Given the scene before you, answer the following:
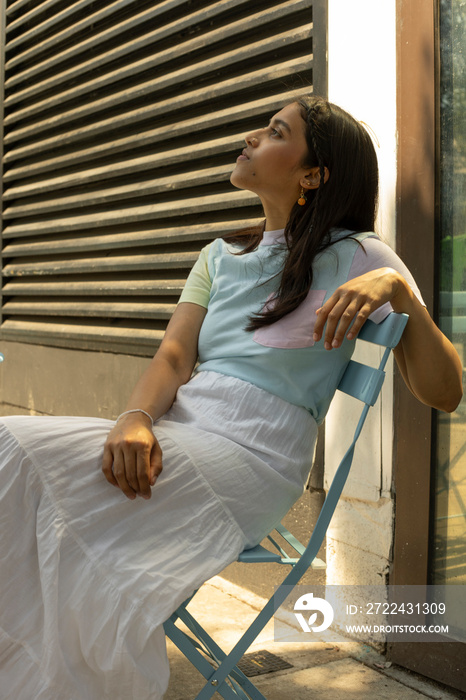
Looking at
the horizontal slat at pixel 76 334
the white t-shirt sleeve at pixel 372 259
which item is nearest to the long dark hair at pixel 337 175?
the white t-shirt sleeve at pixel 372 259

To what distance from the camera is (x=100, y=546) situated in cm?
165

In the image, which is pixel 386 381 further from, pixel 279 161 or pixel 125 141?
pixel 125 141

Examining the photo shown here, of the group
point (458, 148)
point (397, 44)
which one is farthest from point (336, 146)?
point (397, 44)

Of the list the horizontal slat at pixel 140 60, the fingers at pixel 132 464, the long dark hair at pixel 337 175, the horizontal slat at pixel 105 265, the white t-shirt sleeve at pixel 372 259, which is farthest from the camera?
the horizontal slat at pixel 105 265

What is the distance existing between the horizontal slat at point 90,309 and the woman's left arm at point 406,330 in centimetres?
210

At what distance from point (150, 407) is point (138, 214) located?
2.33m

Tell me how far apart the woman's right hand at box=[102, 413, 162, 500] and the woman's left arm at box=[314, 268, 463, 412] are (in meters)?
0.47

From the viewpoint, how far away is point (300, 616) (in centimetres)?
317

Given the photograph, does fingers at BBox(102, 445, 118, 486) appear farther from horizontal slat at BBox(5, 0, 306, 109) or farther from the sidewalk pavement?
horizontal slat at BBox(5, 0, 306, 109)

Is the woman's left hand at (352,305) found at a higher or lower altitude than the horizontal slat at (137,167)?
lower

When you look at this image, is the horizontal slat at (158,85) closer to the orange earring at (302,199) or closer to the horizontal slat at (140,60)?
the horizontal slat at (140,60)

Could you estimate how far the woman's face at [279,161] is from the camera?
2.27 meters

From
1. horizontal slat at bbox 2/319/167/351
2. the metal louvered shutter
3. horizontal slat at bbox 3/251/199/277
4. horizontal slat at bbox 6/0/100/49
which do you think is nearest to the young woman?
the metal louvered shutter

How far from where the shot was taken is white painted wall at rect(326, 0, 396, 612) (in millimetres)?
2834
